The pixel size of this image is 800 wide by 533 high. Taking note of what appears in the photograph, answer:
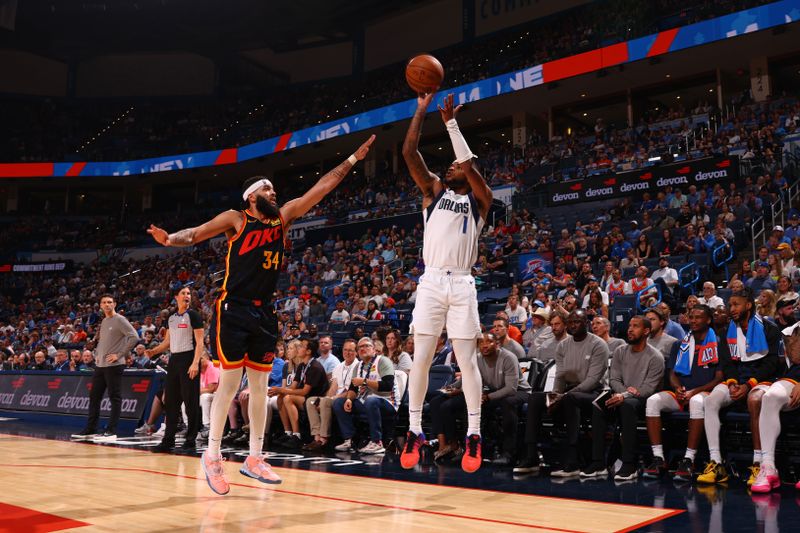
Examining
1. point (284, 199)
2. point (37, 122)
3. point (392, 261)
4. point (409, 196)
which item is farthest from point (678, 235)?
point (37, 122)

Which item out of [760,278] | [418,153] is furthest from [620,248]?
[418,153]

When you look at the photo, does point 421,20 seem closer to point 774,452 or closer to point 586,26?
point 586,26

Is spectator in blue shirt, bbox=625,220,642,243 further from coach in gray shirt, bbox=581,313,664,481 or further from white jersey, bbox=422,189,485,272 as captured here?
white jersey, bbox=422,189,485,272

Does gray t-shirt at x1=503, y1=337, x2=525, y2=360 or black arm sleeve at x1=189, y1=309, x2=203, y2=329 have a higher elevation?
black arm sleeve at x1=189, y1=309, x2=203, y2=329

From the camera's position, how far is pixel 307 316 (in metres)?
15.4

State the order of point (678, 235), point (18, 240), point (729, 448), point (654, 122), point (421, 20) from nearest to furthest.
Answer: point (729, 448) → point (678, 235) → point (654, 122) → point (421, 20) → point (18, 240)

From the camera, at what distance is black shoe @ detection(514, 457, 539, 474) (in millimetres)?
6033

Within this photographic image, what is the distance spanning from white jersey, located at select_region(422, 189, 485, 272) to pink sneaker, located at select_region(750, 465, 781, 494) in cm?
255

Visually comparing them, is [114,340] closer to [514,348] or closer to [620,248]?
[514,348]

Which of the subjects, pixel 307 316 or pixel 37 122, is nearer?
pixel 307 316

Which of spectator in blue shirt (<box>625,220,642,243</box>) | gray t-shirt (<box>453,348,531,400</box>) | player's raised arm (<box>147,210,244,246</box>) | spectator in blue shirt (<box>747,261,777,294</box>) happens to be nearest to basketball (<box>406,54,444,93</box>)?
player's raised arm (<box>147,210,244,246</box>)

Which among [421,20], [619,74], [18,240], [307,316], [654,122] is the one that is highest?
[421,20]

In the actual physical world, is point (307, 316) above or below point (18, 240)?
below

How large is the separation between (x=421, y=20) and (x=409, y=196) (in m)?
11.0
